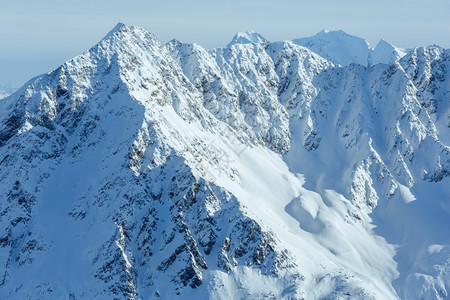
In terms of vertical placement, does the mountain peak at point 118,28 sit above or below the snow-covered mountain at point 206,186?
above

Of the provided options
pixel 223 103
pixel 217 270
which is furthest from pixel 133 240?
pixel 223 103

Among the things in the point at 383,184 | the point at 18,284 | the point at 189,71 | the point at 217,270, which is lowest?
the point at 383,184

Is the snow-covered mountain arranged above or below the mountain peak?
below

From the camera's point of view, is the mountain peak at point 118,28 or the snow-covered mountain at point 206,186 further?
the mountain peak at point 118,28

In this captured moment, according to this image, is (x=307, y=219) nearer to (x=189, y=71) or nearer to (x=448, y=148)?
(x=448, y=148)

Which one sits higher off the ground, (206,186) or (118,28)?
(118,28)

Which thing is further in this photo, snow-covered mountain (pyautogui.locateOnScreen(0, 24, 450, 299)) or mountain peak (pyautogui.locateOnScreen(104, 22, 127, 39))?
mountain peak (pyautogui.locateOnScreen(104, 22, 127, 39))

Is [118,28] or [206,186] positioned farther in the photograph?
[118,28]

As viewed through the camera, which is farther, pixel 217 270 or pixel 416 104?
pixel 416 104
